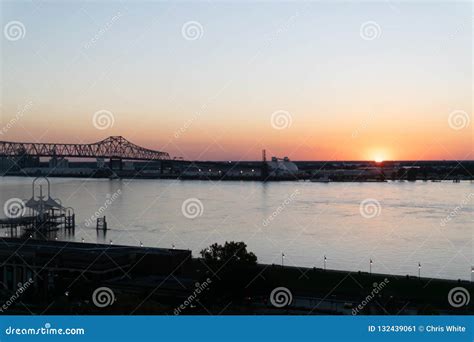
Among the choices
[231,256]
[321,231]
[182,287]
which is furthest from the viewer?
[321,231]

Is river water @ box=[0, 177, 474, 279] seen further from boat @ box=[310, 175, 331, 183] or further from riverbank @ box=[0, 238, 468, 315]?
boat @ box=[310, 175, 331, 183]

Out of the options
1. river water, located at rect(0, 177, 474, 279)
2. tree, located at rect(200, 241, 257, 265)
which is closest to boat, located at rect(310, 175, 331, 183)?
river water, located at rect(0, 177, 474, 279)

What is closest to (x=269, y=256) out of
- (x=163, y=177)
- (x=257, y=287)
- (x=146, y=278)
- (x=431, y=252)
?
(x=431, y=252)

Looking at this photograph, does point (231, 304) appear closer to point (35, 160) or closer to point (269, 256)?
point (269, 256)

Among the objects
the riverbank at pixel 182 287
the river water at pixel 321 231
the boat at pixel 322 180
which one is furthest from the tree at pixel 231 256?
the boat at pixel 322 180

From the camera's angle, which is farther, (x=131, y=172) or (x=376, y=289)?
(x=131, y=172)

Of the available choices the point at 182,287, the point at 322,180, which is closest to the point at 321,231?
the point at 182,287

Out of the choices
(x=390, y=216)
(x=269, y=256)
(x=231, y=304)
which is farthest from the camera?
(x=390, y=216)

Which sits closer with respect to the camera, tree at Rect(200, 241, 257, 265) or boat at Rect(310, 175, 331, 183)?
tree at Rect(200, 241, 257, 265)

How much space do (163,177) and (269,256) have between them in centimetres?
2301

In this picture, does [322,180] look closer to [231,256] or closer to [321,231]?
[321,231]

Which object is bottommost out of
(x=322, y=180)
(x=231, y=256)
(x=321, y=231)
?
(x=321, y=231)

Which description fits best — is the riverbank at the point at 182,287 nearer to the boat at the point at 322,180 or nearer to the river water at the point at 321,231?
the river water at the point at 321,231

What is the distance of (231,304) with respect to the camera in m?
2.83
